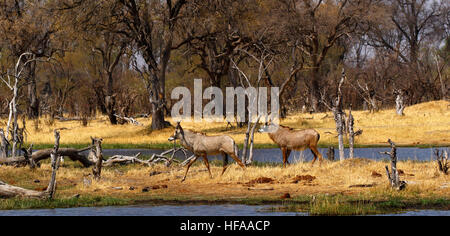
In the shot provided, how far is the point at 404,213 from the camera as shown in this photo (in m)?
13.6

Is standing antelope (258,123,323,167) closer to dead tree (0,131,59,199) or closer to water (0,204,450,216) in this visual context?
water (0,204,450,216)

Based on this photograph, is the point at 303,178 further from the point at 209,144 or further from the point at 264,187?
the point at 209,144

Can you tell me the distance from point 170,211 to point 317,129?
27593 mm

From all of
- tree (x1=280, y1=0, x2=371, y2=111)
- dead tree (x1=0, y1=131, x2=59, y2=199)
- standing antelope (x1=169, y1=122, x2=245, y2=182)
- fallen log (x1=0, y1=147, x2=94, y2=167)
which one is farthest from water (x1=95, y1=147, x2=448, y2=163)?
tree (x1=280, y1=0, x2=371, y2=111)

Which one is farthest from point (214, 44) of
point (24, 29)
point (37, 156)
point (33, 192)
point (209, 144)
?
point (33, 192)

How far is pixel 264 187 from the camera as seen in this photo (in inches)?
701

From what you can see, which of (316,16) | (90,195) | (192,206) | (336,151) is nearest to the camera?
(192,206)

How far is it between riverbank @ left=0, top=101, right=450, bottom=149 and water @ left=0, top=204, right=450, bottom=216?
19.6 m

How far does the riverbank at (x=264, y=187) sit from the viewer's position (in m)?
14.9

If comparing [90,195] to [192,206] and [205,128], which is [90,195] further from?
[205,128]

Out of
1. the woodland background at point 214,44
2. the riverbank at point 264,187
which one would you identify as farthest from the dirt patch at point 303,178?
the woodland background at point 214,44

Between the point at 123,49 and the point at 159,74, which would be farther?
the point at 123,49
